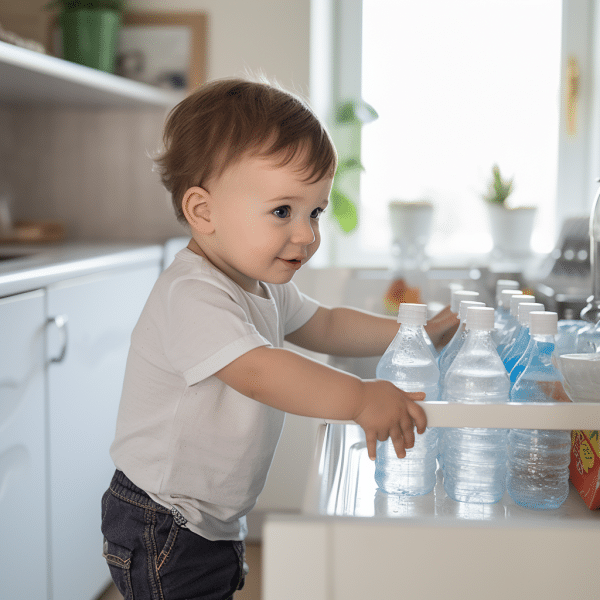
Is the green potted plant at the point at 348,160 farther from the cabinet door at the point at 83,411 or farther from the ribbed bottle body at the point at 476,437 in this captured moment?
the ribbed bottle body at the point at 476,437

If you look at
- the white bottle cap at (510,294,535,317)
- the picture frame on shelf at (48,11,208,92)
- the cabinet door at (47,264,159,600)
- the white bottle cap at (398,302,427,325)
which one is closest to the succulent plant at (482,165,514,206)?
the picture frame on shelf at (48,11,208,92)

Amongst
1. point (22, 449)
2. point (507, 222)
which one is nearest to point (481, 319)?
point (22, 449)

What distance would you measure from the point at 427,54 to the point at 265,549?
7.66 feet

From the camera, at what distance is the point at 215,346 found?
0.79 m

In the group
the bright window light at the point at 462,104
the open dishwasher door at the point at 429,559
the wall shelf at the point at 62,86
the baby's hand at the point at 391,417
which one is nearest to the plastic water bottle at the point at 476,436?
the baby's hand at the point at 391,417

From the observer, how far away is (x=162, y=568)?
3.19 ft

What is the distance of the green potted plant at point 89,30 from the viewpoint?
2.04m

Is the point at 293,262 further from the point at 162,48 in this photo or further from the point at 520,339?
the point at 162,48

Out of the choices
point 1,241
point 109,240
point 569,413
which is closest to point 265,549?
point 569,413

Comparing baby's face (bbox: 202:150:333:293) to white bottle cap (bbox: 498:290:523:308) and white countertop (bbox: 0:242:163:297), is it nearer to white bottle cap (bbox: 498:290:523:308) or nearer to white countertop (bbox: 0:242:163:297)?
white bottle cap (bbox: 498:290:523:308)

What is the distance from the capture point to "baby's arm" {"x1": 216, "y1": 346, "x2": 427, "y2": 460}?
2.25 ft

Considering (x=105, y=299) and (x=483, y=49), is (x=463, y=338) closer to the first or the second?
(x=105, y=299)

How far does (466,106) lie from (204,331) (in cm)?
205

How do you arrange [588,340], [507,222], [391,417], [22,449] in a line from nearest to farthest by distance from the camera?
[391,417] → [588,340] → [22,449] → [507,222]
